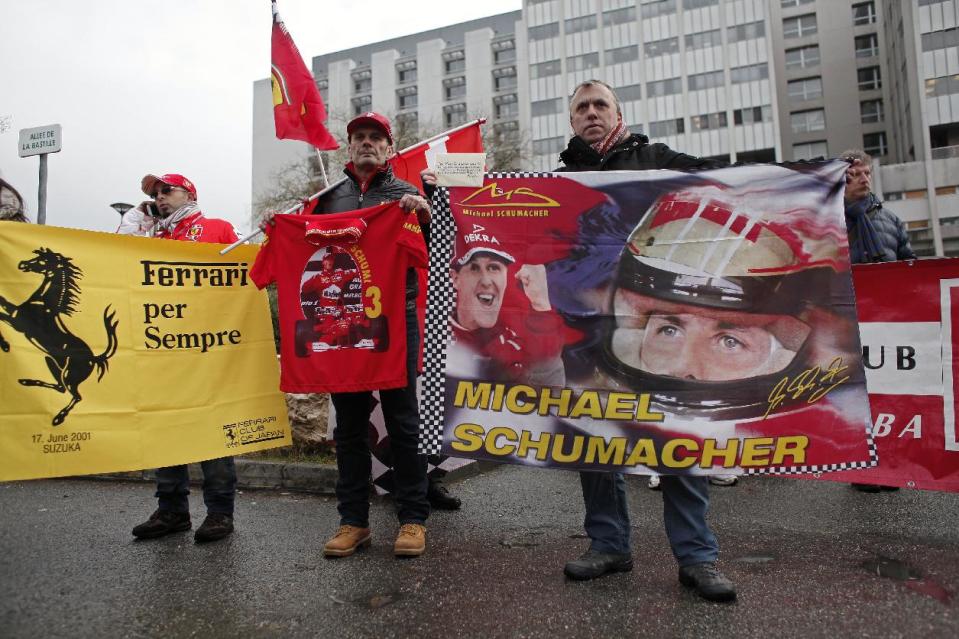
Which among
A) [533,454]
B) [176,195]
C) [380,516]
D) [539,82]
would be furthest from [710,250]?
[539,82]

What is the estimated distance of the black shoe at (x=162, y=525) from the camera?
12.8 feet

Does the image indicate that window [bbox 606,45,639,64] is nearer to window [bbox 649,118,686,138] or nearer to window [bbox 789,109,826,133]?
window [bbox 649,118,686,138]

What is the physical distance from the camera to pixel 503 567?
3176 mm

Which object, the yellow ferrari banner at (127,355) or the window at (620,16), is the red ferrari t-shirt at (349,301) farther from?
the window at (620,16)

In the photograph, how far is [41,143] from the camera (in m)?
6.98

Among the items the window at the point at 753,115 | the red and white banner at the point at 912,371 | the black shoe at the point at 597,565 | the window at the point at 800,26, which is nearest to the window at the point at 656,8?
the window at the point at 753,115

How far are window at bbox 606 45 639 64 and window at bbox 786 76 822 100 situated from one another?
15082 mm

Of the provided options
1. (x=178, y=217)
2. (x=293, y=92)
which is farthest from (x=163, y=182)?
(x=293, y=92)

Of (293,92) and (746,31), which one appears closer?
(293,92)

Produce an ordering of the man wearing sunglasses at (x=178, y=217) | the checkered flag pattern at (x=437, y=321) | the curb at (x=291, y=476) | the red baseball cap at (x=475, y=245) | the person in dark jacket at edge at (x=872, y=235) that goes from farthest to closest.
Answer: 1. the curb at (x=291, y=476)
2. the person in dark jacket at edge at (x=872, y=235)
3. the man wearing sunglasses at (x=178, y=217)
4. the red baseball cap at (x=475, y=245)
5. the checkered flag pattern at (x=437, y=321)

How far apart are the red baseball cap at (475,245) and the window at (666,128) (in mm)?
52517

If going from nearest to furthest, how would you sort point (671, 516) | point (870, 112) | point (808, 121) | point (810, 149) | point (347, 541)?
point (671, 516), point (347, 541), point (870, 112), point (810, 149), point (808, 121)

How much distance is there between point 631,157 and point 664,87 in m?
54.4

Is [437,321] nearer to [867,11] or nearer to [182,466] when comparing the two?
[182,466]
